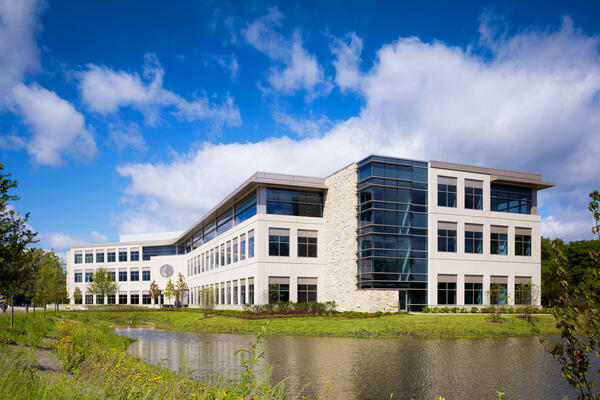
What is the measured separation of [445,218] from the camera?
45562mm

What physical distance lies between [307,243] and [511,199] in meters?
22.1

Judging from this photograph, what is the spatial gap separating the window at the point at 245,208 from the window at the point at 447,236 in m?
18.9

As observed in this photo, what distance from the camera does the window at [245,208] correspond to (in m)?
51.0

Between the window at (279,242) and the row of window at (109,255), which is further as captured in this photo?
the row of window at (109,255)

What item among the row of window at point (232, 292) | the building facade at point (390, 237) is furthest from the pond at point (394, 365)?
the row of window at point (232, 292)

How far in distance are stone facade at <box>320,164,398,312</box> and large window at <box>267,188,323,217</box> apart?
106cm

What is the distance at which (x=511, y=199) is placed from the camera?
5062 cm

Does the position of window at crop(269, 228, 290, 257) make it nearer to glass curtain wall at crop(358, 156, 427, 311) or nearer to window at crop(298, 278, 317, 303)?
window at crop(298, 278, 317, 303)

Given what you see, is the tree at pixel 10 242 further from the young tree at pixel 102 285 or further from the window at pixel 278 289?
the young tree at pixel 102 285

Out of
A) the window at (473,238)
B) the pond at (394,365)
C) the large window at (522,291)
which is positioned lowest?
the large window at (522,291)

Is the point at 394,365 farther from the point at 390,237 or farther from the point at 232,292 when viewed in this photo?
the point at 232,292

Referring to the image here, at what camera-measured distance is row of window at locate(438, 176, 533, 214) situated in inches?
1807

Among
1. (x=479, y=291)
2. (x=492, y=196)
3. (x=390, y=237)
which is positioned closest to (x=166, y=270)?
(x=390, y=237)

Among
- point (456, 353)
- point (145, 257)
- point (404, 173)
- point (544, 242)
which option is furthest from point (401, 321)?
point (145, 257)
